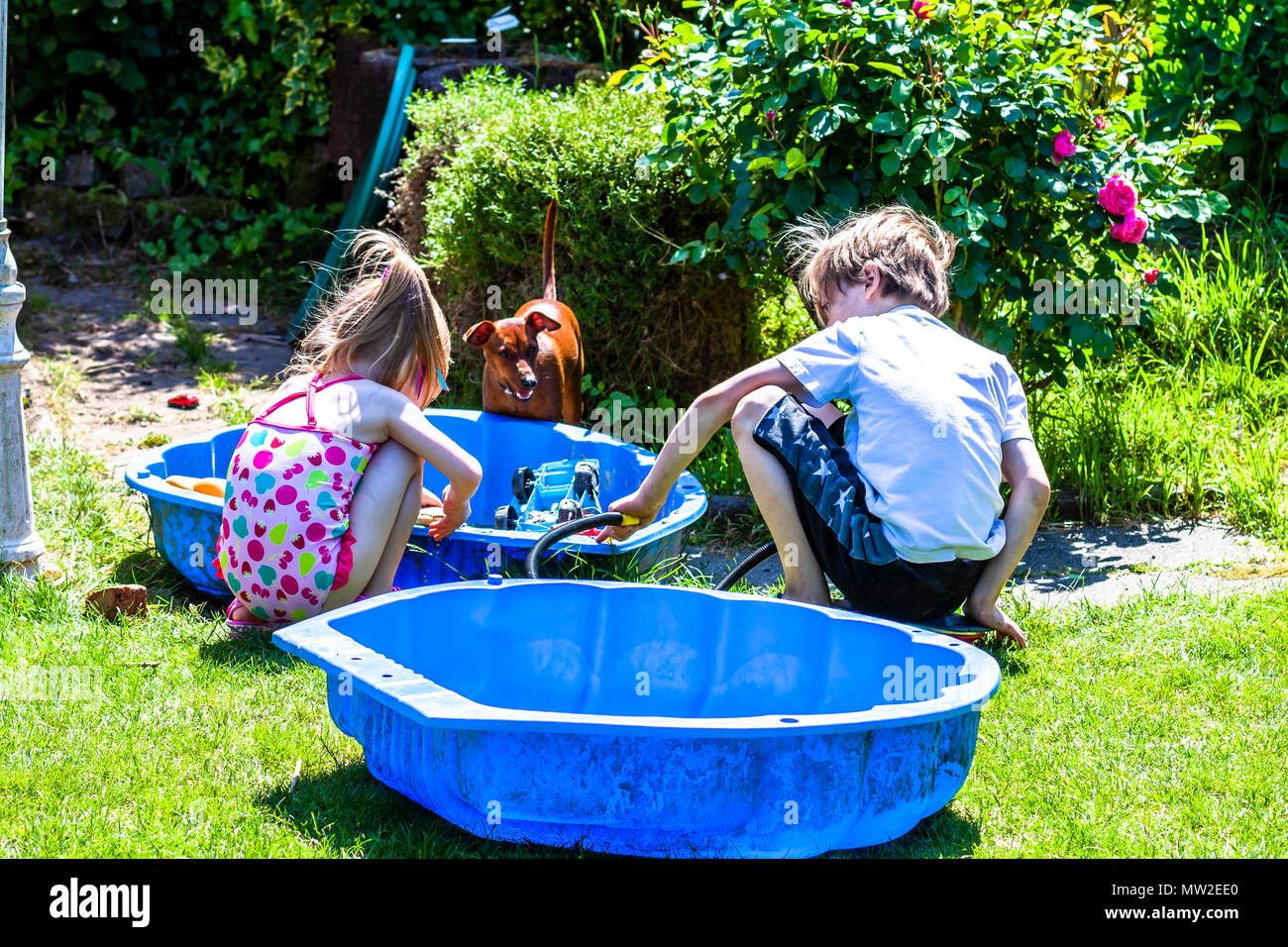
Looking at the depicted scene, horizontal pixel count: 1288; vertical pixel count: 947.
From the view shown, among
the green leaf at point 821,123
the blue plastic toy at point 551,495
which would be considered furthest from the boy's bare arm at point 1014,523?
the green leaf at point 821,123

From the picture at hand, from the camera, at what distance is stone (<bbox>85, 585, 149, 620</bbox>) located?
3.46m

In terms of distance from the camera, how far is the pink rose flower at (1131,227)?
3979 mm

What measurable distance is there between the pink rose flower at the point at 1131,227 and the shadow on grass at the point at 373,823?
270 centimetres

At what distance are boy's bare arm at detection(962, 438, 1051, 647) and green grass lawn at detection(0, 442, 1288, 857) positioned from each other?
201 mm

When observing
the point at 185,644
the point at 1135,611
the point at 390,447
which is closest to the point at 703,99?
the point at 390,447

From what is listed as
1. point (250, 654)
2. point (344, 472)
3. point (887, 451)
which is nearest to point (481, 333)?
point (344, 472)

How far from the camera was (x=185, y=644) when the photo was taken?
329cm

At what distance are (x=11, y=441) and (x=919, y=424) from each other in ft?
7.90

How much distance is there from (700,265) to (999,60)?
1346 mm

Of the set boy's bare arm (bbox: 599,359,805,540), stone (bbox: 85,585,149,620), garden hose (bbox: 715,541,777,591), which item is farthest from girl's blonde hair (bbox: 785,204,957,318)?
stone (bbox: 85,585,149,620)

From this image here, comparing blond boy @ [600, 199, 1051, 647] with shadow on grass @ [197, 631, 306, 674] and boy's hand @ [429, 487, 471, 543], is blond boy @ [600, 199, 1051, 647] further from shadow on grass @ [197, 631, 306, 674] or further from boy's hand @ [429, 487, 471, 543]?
shadow on grass @ [197, 631, 306, 674]

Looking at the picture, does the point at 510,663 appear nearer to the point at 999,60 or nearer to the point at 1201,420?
the point at 999,60

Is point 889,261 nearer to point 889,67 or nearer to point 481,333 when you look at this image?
point 889,67

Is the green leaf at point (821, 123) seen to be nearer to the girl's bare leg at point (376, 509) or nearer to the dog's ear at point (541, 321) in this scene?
the dog's ear at point (541, 321)
